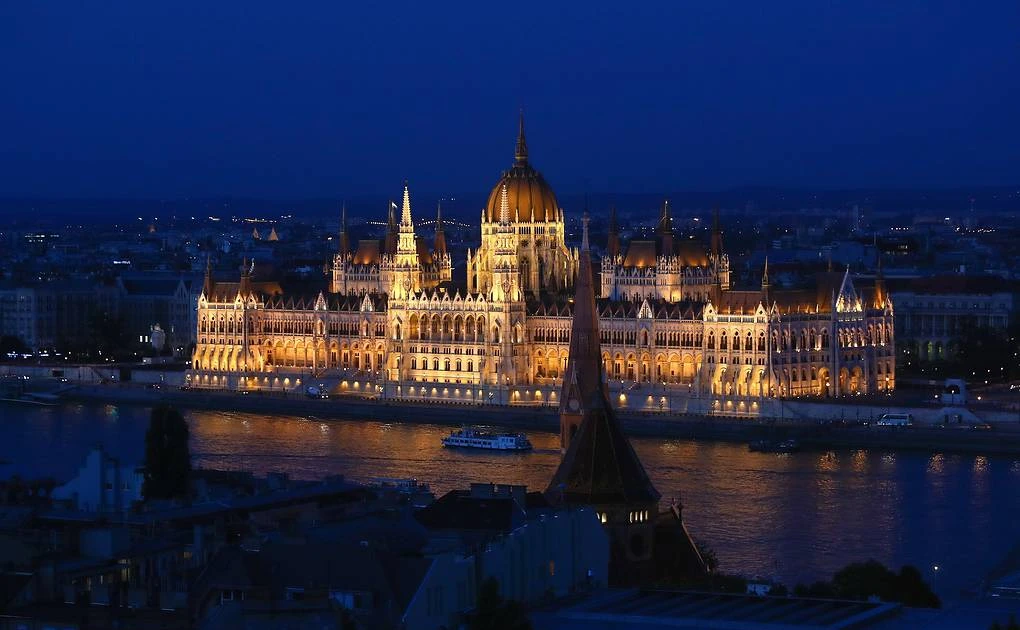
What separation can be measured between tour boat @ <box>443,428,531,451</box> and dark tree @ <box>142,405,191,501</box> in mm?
28220

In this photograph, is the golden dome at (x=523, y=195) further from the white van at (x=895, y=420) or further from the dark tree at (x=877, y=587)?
the dark tree at (x=877, y=587)

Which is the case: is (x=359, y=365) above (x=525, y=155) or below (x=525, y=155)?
below

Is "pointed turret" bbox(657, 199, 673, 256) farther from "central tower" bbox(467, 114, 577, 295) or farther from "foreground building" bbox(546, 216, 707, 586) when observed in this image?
"foreground building" bbox(546, 216, 707, 586)

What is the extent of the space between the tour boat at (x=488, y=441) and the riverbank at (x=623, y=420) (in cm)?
500

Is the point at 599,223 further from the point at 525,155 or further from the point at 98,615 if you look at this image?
the point at 98,615

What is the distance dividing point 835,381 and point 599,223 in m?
111

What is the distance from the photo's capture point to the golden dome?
8144 cm

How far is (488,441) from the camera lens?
2549 inches

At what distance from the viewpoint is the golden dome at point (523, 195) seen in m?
81.4

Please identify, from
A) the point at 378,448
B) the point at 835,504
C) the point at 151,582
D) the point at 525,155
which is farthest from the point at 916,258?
the point at 151,582

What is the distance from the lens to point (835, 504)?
172ft

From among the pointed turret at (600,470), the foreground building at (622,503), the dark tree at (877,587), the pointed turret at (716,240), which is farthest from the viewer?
the pointed turret at (716,240)

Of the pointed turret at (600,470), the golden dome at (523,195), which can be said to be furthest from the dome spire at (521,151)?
the pointed turret at (600,470)

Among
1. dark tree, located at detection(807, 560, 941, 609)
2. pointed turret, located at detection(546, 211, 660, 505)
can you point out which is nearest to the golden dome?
pointed turret, located at detection(546, 211, 660, 505)
